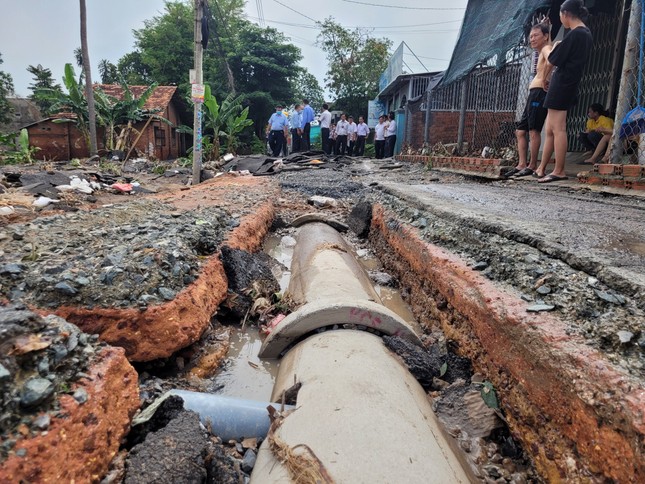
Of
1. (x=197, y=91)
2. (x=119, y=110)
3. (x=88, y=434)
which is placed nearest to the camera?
(x=88, y=434)

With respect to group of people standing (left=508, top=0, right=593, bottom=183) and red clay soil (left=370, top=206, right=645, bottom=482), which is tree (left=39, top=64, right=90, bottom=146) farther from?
red clay soil (left=370, top=206, right=645, bottom=482)

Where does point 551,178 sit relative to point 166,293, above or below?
above

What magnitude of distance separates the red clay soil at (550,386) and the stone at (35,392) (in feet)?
4.28

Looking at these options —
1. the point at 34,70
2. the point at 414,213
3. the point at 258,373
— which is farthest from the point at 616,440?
the point at 34,70

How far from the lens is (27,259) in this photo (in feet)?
6.35

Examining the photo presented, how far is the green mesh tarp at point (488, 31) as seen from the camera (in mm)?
5098

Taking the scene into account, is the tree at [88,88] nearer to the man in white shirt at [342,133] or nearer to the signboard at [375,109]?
the man in white shirt at [342,133]

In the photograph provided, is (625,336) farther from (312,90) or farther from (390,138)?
(312,90)

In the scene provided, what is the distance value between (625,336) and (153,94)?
20.8m

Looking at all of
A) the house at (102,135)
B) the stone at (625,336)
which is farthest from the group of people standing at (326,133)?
the stone at (625,336)

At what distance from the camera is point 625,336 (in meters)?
1.19

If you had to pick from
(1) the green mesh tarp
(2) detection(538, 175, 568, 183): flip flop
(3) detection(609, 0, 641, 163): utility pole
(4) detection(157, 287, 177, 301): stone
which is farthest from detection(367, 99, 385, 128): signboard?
(4) detection(157, 287, 177, 301): stone

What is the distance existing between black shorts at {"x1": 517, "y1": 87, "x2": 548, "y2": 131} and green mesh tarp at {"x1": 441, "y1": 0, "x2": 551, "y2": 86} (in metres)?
0.94

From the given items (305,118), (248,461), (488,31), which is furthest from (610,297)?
(305,118)
